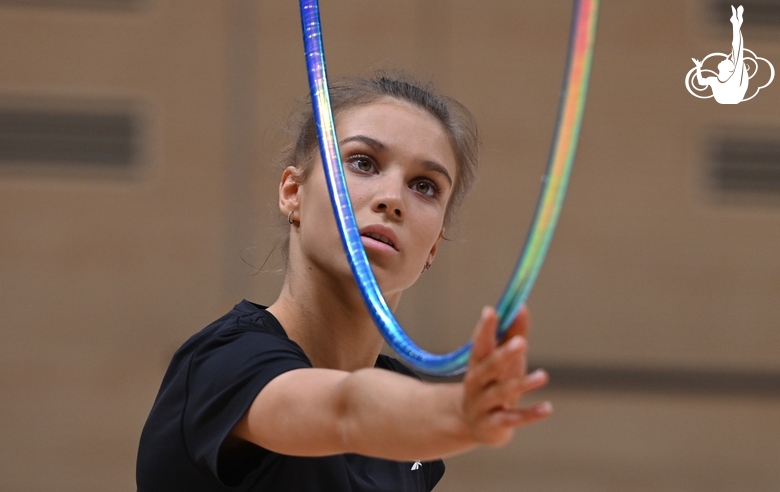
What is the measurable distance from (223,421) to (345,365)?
0.53 metres

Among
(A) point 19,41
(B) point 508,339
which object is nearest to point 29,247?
(A) point 19,41

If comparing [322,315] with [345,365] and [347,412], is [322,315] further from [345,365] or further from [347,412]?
[347,412]

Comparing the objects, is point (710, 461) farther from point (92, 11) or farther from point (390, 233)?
point (390, 233)

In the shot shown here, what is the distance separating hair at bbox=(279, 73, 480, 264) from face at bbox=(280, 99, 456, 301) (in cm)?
4

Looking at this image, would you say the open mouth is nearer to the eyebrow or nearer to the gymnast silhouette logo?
the eyebrow

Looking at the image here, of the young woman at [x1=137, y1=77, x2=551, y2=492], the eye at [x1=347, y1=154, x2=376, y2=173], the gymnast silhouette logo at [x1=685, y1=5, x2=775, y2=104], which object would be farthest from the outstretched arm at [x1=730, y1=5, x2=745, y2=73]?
the eye at [x1=347, y1=154, x2=376, y2=173]

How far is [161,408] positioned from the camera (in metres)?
1.58

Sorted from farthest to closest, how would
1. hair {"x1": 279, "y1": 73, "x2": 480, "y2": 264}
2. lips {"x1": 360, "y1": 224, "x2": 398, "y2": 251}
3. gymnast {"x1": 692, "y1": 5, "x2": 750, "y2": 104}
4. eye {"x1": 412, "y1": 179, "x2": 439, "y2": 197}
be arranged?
gymnast {"x1": 692, "y1": 5, "x2": 750, "y2": 104}, hair {"x1": 279, "y1": 73, "x2": 480, "y2": 264}, eye {"x1": 412, "y1": 179, "x2": 439, "y2": 197}, lips {"x1": 360, "y1": 224, "x2": 398, "y2": 251}

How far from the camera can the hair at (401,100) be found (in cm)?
202

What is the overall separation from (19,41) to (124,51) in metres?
0.61

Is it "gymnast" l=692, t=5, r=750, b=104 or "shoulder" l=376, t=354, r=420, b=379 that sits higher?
"gymnast" l=692, t=5, r=750, b=104

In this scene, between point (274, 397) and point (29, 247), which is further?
point (29, 247)

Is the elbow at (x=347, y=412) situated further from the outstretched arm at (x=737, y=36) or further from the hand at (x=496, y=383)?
the outstretched arm at (x=737, y=36)

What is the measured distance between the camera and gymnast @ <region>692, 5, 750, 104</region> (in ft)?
18.5
